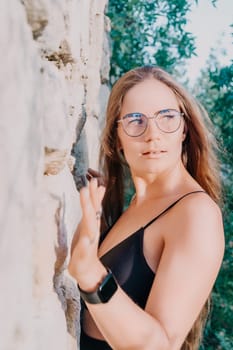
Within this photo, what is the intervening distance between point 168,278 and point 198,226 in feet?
0.47

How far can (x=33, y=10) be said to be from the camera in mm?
1146

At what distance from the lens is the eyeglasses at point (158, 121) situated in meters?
1.54

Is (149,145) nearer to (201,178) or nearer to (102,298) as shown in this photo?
(201,178)

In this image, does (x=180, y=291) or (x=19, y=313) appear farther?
(x=180, y=291)

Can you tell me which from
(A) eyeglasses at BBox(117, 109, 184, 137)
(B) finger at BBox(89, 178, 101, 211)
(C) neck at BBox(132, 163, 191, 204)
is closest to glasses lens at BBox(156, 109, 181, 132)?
(A) eyeglasses at BBox(117, 109, 184, 137)

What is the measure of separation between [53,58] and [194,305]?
64cm

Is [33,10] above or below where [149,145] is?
above

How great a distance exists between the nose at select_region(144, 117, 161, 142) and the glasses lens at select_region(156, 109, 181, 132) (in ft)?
0.04

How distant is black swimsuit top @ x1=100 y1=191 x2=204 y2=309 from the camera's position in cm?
141

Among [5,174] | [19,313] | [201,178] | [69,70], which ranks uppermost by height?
[69,70]

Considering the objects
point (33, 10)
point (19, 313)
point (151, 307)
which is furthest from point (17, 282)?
point (33, 10)

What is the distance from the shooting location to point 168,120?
1.55 m

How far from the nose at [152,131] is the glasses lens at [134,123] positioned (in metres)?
0.01

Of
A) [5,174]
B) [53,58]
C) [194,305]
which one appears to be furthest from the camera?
[53,58]
